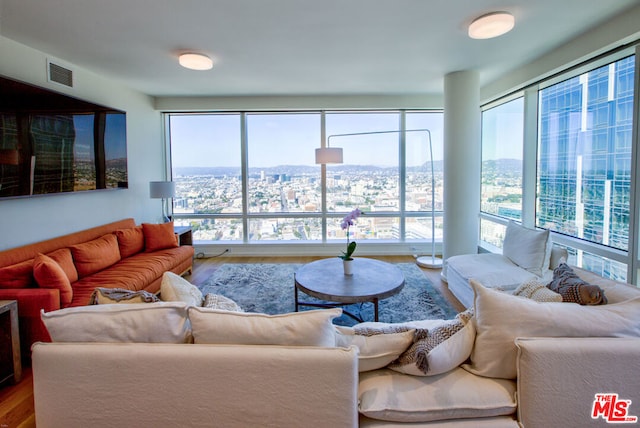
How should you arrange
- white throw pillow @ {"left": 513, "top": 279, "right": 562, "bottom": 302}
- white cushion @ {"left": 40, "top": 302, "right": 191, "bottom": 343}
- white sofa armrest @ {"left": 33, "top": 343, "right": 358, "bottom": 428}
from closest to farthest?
white sofa armrest @ {"left": 33, "top": 343, "right": 358, "bottom": 428} < white cushion @ {"left": 40, "top": 302, "right": 191, "bottom": 343} < white throw pillow @ {"left": 513, "top": 279, "right": 562, "bottom": 302}

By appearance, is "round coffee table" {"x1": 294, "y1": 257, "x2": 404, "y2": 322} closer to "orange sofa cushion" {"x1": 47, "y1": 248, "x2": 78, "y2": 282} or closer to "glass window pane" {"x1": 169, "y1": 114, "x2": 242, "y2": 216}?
"orange sofa cushion" {"x1": 47, "y1": 248, "x2": 78, "y2": 282}

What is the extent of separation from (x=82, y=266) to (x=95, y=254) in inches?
6.7

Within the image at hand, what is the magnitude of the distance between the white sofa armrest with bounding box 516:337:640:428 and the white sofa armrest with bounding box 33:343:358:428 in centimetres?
62

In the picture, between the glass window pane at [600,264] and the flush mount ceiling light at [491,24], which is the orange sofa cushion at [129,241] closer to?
the flush mount ceiling light at [491,24]

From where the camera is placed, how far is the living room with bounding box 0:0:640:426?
2.69 metres

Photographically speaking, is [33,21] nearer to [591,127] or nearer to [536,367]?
[536,367]

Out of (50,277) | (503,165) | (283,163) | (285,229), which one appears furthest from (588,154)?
(50,277)

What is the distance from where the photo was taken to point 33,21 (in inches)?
102

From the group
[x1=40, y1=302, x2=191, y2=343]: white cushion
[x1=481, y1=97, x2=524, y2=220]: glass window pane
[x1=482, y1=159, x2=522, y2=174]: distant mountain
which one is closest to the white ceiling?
[x1=481, y1=97, x2=524, y2=220]: glass window pane

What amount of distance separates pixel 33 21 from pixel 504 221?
5.20 meters

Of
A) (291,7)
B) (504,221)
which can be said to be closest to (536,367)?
(291,7)

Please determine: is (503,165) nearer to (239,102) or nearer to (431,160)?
(431,160)

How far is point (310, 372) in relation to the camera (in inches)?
45.5

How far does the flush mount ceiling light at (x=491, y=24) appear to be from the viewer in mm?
2502
